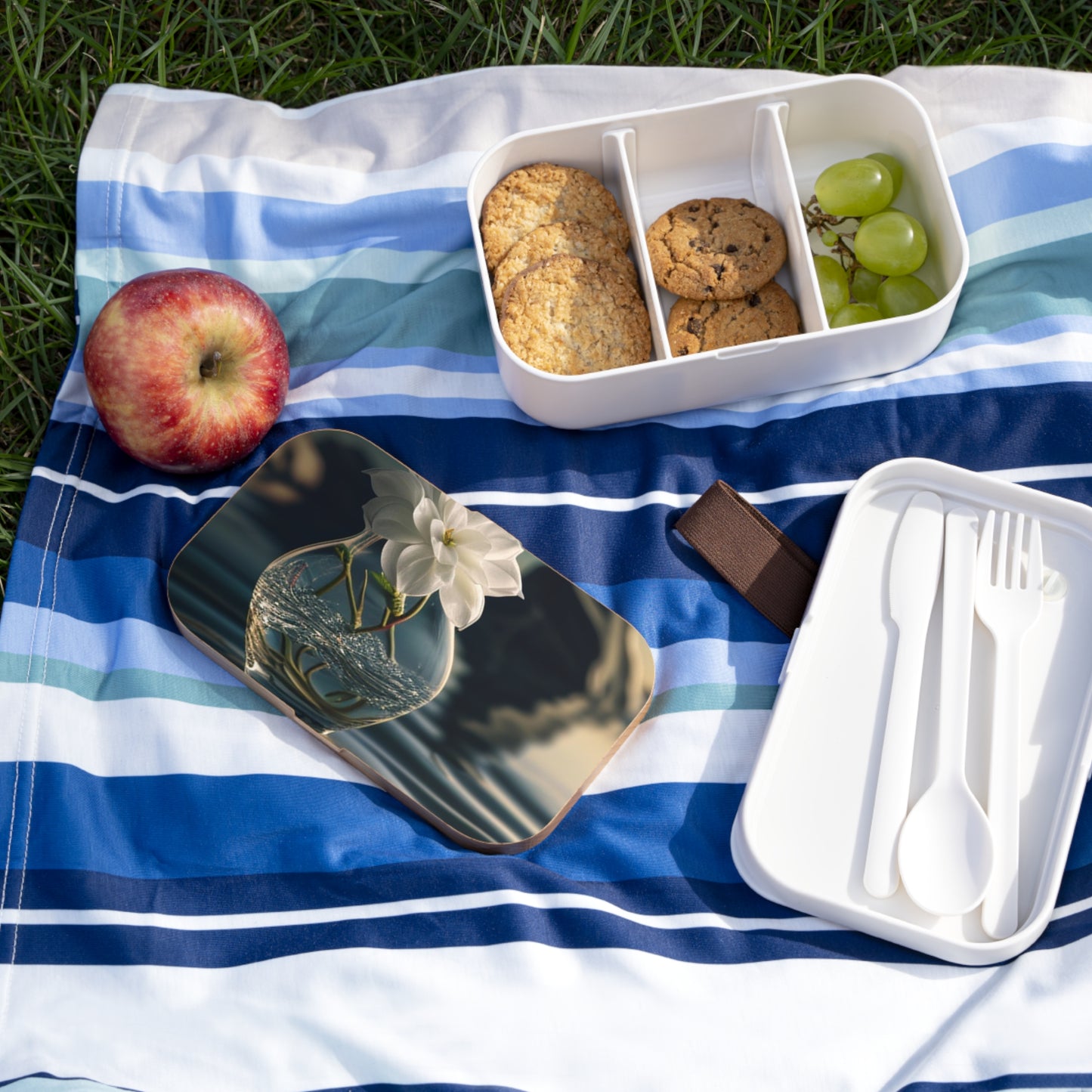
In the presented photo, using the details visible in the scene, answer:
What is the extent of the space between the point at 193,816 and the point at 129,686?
13 centimetres

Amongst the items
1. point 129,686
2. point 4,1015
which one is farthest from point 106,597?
point 4,1015

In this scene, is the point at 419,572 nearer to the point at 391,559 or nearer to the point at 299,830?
the point at 391,559

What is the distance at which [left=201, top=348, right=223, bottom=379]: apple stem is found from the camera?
93 centimetres

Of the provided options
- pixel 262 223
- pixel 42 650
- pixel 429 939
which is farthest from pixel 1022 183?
pixel 42 650

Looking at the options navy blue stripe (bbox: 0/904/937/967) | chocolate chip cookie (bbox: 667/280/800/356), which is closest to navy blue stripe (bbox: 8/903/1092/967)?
navy blue stripe (bbox: 0/904/937/967)

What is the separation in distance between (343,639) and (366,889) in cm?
20

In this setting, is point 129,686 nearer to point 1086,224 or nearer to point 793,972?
point 793,972

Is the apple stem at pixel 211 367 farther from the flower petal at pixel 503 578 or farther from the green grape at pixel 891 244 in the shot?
the green grape at pixel 891 244

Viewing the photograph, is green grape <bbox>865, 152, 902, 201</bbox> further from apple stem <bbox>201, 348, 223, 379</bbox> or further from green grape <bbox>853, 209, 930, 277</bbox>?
apple stem <bbox>201, 348, 223, 379</bbox>

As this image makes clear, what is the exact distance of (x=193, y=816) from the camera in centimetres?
89

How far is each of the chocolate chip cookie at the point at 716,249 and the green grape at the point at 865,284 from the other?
8 centimetres

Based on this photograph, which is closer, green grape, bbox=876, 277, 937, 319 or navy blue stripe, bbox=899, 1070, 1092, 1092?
navy blue stripe, bbox=899, 1070, 1092, 1092

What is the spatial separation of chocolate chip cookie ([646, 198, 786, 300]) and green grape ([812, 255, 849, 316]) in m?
0.04

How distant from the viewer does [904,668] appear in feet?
2.81
